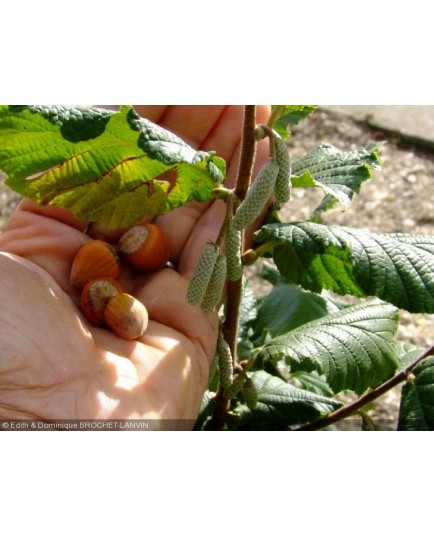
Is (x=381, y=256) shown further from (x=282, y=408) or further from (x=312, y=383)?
(x=312, y=383)

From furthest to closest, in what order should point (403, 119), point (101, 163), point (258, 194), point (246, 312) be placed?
point (403, 119)
point (246, 312)
point (101, 163)
point (258, 194)

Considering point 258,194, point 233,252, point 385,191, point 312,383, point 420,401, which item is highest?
point 258,194

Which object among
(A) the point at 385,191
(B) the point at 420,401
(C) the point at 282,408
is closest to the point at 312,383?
(C) the point at 282,408

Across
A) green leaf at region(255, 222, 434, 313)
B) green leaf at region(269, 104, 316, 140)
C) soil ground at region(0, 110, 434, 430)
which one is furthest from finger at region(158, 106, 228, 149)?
soil ground at region(0, 110, 434, 430)

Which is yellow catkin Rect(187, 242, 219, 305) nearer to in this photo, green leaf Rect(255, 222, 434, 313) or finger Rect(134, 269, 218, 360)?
green leaf Rect(255, 222, 434, 313)

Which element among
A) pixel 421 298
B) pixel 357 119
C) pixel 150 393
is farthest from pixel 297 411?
pixel 357 119

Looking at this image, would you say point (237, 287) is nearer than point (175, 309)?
Yes

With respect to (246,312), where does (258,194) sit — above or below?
above
